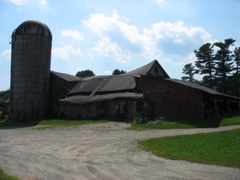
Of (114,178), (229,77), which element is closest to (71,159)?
(114,178)

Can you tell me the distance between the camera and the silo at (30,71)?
3712 centimetres

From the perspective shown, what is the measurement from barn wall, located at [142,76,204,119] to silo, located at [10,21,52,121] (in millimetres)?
18682

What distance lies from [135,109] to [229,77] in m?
31.3

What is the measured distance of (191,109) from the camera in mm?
24391

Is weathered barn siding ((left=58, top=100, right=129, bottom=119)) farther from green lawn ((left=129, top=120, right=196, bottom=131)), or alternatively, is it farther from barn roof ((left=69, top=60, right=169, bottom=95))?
green lawn ((left=129, top=120, right=196, bottom=131))

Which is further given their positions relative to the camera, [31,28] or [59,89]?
[59,89]

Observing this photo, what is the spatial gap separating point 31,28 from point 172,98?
1020 inches

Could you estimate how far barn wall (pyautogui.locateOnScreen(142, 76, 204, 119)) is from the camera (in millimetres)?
24156

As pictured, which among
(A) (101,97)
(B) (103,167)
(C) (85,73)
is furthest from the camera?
(C) (85,73)

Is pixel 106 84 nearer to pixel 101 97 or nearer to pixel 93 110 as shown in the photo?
pixel 101 97

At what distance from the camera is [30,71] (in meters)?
37.4

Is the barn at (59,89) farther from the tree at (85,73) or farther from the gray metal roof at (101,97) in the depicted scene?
the tree at (85,73)

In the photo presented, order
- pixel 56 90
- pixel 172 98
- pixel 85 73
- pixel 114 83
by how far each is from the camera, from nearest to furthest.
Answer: pixel 172 98 → pixel 114 83 → pixel 56 90 → pixel 85 73

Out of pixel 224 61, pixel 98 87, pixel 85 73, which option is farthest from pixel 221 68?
pixel 85 73
